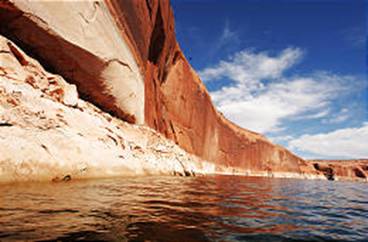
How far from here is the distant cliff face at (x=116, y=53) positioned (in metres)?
8.30

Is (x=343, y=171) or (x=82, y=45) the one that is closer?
(x=82, y=45)

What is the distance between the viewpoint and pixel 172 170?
45.1 feet

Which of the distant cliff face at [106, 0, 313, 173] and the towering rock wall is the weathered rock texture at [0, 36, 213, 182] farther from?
the distant cliff face at [106, 0, 313, 173]

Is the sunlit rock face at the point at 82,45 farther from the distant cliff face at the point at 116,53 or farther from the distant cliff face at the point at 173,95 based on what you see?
the distant cliff face at the point at 173,95

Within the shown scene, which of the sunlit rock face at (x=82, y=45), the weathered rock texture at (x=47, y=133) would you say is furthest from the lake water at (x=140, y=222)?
the sunlit rock face at (x=82, y=45)

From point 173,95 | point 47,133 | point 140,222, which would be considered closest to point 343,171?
point 173,95

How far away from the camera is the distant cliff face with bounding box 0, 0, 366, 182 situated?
830 cm

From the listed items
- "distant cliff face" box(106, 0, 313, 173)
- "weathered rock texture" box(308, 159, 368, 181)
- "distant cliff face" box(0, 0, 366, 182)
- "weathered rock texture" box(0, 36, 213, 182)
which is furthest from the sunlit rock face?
"weathered rock texture" box(308, 159, 368, 181)

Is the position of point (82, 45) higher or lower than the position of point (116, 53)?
lower

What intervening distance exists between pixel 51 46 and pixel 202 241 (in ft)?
29.9

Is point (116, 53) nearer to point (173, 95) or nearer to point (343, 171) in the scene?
point (173, 95)

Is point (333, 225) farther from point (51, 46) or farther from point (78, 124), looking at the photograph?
point (51, 46)

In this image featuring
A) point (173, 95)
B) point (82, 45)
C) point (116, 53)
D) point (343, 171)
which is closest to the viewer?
point (82, 45)

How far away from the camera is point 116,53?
37.4 ft
